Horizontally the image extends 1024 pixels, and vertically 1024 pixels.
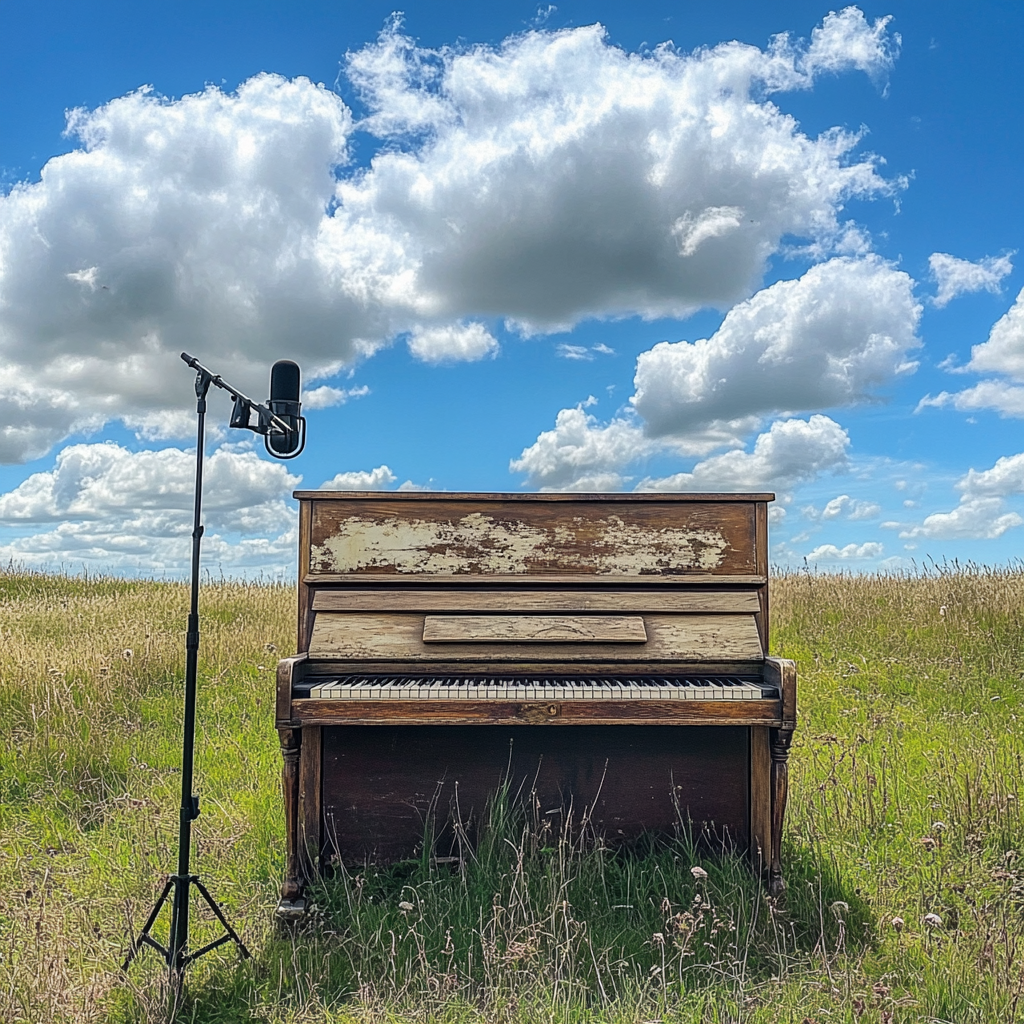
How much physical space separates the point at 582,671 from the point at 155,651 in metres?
Answer: 6.45

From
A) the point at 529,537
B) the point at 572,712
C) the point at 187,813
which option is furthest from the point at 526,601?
the point at 187,813

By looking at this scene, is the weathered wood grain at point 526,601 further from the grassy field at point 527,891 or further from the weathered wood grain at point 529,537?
the grassy field at point 527,891

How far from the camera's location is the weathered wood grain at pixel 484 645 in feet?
15.4

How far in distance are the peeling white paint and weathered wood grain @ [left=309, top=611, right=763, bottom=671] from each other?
0.98ft

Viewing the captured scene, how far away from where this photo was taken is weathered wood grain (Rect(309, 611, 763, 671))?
4684mm

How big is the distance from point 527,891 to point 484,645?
1.19 metres

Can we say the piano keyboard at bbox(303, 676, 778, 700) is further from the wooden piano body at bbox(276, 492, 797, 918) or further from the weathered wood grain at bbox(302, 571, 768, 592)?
the weathered wood grain at bbox(302, 571, 768, 592)

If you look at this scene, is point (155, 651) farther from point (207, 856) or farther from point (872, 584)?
point (872, 584)

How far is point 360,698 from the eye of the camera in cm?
432

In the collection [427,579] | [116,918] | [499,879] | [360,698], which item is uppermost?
[427,579]

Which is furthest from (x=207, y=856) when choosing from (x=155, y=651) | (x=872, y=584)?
(x=872, y=584)

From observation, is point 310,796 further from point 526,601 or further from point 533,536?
point 533,536

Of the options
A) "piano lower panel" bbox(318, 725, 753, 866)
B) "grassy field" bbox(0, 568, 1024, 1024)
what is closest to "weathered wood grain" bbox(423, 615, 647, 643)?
"piano lower panel" bbox(318, 725, 753, 866)

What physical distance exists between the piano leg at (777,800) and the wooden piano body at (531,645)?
1cm
